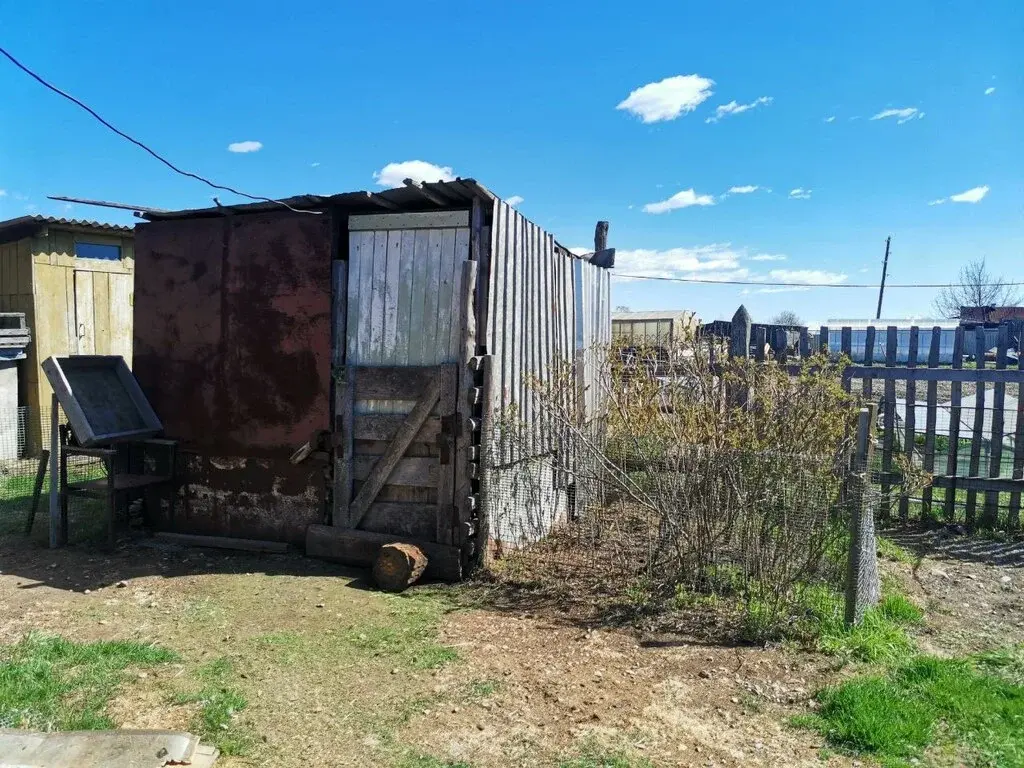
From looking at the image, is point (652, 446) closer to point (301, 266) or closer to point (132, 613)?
point (301, 266)

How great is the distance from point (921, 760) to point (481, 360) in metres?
4.08

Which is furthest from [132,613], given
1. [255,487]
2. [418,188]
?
[418,188]

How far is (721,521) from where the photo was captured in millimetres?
5238

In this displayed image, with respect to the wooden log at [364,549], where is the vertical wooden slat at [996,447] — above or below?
above

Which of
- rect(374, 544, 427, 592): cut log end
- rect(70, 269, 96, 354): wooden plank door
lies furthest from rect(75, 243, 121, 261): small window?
rect(374, 544, 427, 592): cut log end

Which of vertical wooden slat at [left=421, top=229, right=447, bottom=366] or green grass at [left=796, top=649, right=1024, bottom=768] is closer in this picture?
green grass at [left=796, top=649, right=1024, bottom=768]

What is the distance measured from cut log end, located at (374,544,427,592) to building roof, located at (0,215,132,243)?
9.20 metres

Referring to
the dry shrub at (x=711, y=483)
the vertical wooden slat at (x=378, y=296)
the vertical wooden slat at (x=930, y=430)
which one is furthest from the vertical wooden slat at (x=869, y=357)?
the vertical wooden slat at (x=378, y=296)

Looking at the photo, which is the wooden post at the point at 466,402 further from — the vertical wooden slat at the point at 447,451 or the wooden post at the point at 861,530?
the wooden post at the point at 861,530

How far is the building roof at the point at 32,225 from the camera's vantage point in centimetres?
1108

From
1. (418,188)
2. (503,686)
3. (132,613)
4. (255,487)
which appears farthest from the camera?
(255,487)

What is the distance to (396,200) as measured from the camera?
6.36 metres

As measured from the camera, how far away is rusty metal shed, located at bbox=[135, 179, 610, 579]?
20.4 feet

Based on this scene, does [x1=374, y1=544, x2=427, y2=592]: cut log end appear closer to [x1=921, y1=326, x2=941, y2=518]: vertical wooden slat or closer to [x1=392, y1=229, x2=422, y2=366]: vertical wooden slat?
[x1=392, y1=229, x2=422, y2=366]: vertical wooden slat
